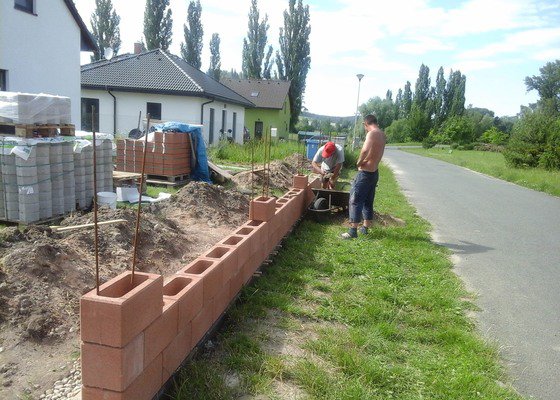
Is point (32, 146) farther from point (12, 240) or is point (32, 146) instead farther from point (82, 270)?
point (82, 270)

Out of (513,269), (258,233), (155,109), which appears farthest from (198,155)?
(155,109)

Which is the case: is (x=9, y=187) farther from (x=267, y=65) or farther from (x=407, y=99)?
(x=407, y=99)

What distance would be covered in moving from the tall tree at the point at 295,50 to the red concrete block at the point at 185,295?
148 ft

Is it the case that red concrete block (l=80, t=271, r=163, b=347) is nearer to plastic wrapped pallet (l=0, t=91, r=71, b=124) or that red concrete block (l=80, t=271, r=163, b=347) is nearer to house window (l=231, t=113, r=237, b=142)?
plastic wrapped pallet (l=0, t=91, r=71, b=124)

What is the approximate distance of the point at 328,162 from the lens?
30.8 ft

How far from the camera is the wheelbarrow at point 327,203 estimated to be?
791 cm

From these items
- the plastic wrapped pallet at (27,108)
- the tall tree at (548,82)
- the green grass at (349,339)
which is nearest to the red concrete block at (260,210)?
the green grass at (349,339)

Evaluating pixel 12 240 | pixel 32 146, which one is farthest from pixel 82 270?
pixel 32 146

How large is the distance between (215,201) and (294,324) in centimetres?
431

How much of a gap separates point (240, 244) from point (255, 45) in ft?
157

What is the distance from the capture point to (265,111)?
41.8 m

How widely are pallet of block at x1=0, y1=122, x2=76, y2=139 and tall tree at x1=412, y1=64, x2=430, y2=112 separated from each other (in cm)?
7799

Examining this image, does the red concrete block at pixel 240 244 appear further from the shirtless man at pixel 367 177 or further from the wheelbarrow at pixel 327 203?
the wheelbarrow at pixel 327 203

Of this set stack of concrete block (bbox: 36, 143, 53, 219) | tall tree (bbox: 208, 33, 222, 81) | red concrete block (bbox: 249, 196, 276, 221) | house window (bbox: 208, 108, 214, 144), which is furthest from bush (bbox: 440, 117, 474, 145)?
stack of concrete block (bbox: 36, 143, 53, 219)
